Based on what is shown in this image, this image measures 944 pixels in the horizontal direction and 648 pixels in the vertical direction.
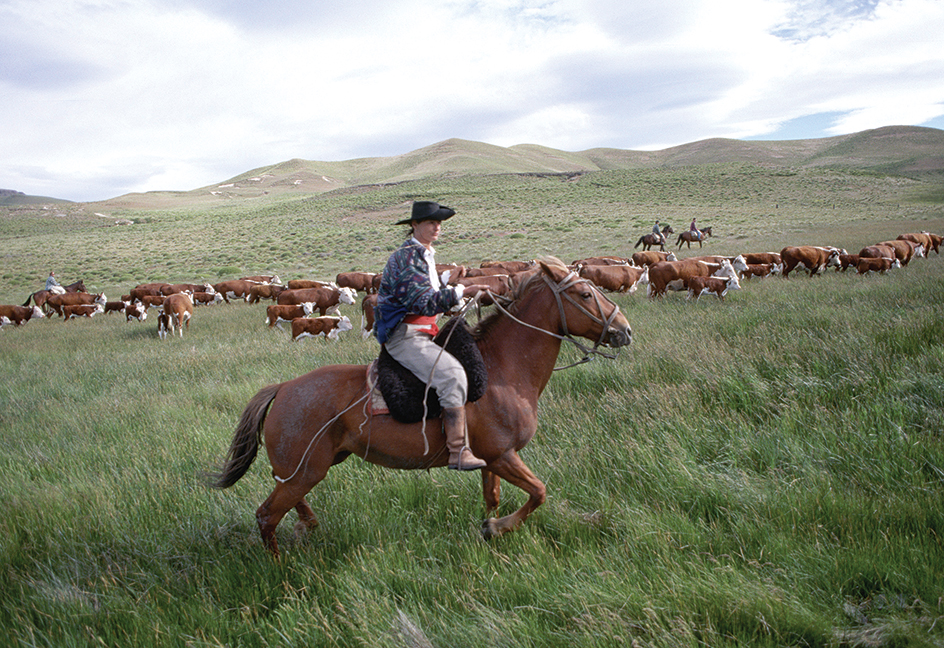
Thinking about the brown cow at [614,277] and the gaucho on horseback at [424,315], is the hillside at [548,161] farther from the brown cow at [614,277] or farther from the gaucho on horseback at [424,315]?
the gaucho on horseback at [424,315]

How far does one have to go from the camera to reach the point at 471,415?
3826mm

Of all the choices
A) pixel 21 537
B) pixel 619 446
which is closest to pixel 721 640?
pixel 619 446

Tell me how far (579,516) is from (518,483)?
2.14 feet

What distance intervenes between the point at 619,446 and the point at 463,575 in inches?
89.8

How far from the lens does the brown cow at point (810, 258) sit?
18359 millimetres

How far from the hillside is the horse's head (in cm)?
11991

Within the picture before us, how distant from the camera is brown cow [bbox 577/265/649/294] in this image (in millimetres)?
18258

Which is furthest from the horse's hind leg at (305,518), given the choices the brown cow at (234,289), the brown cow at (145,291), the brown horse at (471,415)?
the brown cow at (145,291)

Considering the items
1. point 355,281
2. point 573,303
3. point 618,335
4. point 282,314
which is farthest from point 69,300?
point 618,335

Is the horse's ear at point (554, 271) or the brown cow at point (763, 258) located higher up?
the horse's ear at point (554, 271)

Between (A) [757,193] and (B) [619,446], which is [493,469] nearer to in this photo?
(B) [619,446]

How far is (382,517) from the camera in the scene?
14.3 feet

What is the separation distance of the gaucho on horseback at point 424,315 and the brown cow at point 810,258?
1827 centimetres

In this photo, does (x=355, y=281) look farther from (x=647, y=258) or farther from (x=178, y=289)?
Result: (x=647, y=258)
